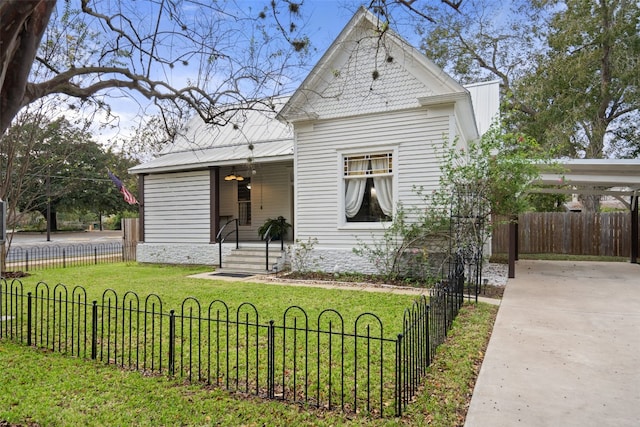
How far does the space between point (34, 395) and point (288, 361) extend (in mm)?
2564

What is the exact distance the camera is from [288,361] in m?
4.83

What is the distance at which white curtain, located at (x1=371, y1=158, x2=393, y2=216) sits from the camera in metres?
10.6

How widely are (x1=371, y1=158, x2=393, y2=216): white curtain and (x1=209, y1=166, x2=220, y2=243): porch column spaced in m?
6.20

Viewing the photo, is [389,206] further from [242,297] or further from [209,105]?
[209,105]

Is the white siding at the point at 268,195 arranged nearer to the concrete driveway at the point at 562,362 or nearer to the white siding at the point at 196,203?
the white siding at the point at 196,203

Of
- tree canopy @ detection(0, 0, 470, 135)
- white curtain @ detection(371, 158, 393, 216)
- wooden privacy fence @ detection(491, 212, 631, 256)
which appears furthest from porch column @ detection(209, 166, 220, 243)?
wooden privacy fence @ detection(491, 212, 631, 256)

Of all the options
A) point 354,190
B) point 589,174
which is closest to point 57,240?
point 354,190

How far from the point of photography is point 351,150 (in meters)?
11.1

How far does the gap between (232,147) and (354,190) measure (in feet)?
21.0

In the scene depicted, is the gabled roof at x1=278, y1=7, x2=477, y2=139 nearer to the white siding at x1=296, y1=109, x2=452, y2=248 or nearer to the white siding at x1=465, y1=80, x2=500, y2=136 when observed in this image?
the white siding at x1=296, y1=109, x2=452, y2=248

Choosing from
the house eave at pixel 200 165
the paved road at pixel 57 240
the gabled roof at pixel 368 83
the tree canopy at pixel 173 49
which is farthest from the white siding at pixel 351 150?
the paved road at pixel 57 240

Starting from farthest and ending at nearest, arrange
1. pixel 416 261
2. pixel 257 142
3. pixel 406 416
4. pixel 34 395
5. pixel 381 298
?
pixel 257 142 → pixel 416 261 → pixel 381 298 → pixel 34 395 → pixel 406 416

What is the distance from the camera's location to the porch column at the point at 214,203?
46.8ft

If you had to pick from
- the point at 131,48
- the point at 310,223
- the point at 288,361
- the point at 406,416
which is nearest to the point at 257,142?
the point at 310,223
